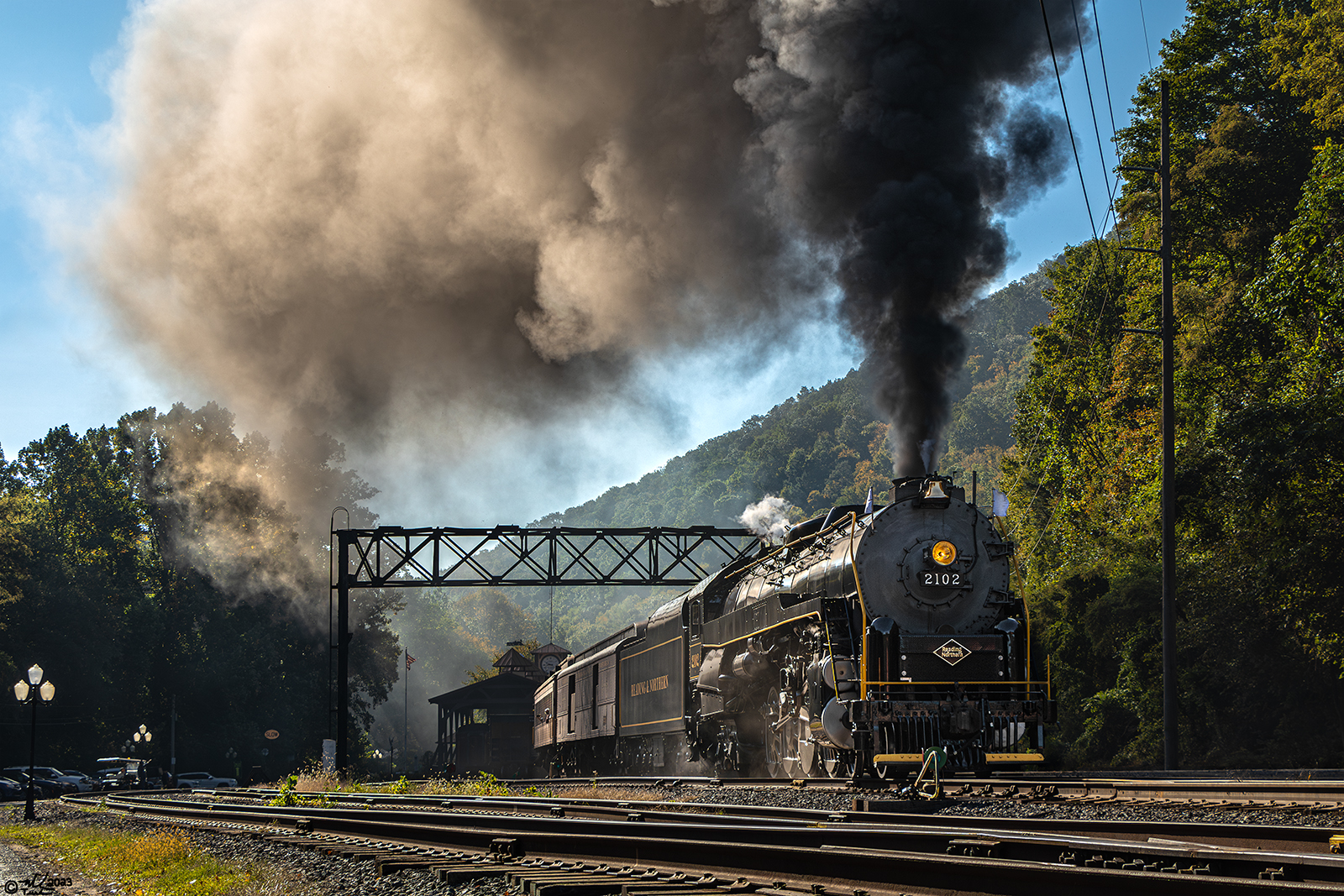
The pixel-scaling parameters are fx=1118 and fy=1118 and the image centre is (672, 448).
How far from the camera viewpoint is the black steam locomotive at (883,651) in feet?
40.1

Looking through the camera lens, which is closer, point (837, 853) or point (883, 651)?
point (837, 853)

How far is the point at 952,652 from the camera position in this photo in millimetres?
12570

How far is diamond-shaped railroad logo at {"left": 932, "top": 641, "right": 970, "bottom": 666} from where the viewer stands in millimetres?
12547

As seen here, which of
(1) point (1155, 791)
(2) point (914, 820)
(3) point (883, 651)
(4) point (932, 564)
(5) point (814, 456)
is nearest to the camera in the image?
(2) point (914, 820)

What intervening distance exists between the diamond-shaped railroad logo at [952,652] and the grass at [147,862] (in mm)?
7534

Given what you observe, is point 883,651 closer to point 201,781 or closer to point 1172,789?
point 1172,789

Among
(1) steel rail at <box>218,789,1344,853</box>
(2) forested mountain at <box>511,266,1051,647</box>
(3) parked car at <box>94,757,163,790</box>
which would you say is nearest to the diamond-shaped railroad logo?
(1) steel rail at <box>218,789,1344,853</box>

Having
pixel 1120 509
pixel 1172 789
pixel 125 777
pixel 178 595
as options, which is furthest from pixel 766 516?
pixel 178 595

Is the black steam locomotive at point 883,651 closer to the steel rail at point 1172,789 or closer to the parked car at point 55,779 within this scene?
the steel rail at point 1172,789

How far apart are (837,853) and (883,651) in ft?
24.1

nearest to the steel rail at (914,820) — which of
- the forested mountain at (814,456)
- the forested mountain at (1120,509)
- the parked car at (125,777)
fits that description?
the forested mountain at (1120,509)

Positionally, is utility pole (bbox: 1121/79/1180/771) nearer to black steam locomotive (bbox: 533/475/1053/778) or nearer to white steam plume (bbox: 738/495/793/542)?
black steam locomotive (bbox: 533/475/1053/778)

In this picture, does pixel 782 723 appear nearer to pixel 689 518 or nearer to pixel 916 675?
pixel 916 675

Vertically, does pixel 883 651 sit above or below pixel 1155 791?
above
